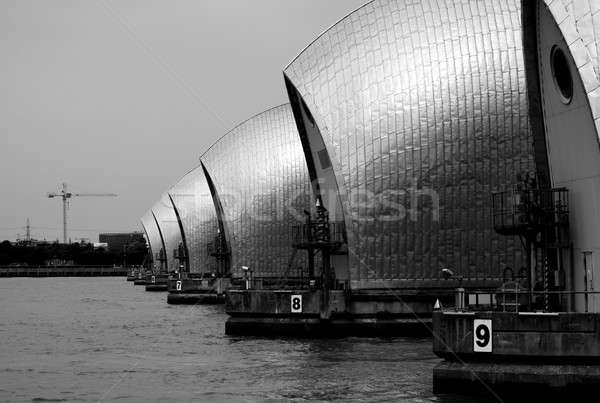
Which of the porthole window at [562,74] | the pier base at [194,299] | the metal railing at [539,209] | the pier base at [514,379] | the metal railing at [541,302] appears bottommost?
the pier base at [514,379]

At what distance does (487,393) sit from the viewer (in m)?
25.5

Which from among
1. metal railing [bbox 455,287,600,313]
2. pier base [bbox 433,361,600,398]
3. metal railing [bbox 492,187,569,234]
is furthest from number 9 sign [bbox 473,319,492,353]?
metal railing [bbox 492,187,569,234]

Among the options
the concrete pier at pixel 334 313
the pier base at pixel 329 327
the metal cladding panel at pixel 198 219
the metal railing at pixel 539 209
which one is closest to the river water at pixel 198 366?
the pier base at pixel 329 327

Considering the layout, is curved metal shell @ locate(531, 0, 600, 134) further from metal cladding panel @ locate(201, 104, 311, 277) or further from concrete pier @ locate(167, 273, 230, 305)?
concrete pier @ locate(167, 273, 230, 305)

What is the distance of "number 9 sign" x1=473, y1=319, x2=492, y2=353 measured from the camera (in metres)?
25.7

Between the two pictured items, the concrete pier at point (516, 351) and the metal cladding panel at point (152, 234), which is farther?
the metal cladding panel at point (152, 234)

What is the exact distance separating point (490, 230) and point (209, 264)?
58.3m

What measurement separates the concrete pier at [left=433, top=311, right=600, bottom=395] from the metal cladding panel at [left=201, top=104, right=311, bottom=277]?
1669 inches

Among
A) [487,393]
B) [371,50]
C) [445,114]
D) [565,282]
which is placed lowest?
[487,393]

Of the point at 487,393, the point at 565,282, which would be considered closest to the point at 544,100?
the point at 565,282

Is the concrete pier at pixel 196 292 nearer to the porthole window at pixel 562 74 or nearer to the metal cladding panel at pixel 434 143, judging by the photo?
the metal cladding panel at pixel 434 143

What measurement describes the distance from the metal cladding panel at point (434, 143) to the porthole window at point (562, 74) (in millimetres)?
20307

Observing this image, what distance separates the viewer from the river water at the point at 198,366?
1130 inches

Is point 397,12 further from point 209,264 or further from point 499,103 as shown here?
point 209,264
